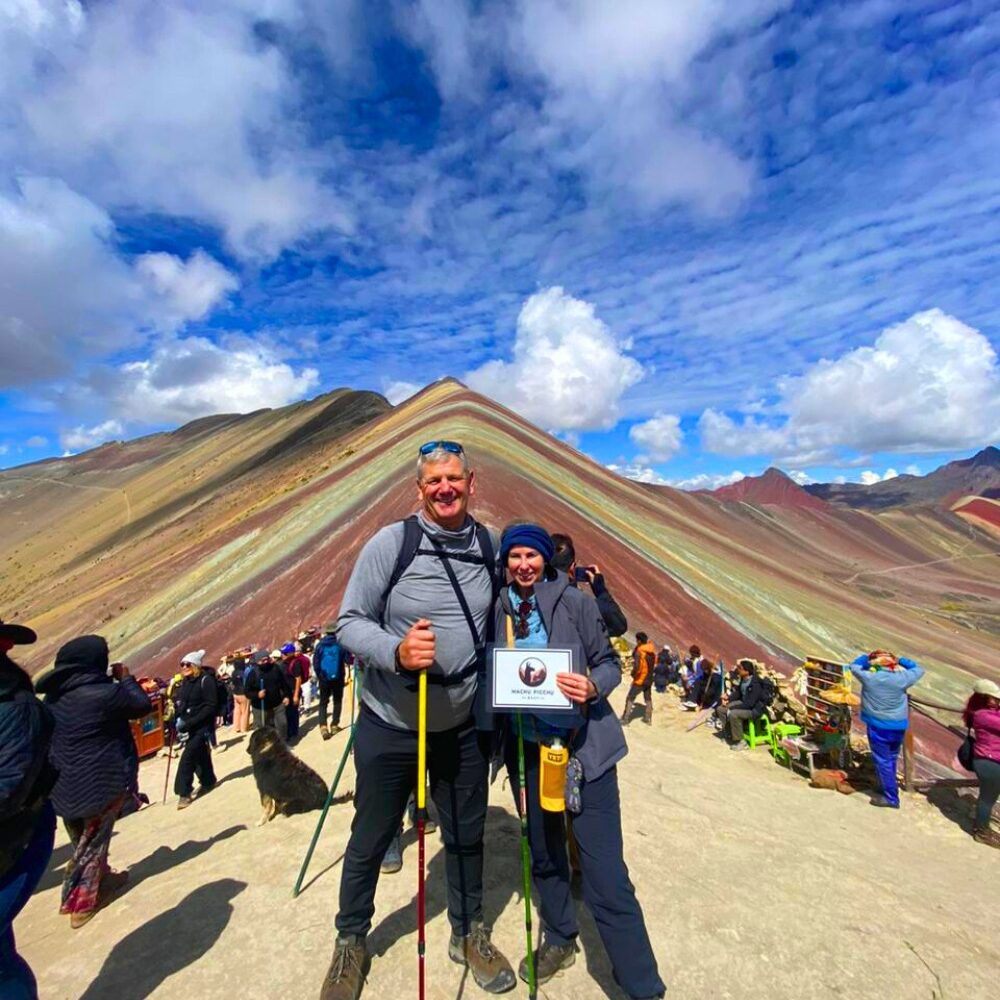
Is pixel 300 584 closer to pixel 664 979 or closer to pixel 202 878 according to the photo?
pixel 202 878

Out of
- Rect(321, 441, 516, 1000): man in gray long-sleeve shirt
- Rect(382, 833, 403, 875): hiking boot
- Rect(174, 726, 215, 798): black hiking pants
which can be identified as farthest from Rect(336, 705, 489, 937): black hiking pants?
Rect(174, 726, 215, 798): black hiking pants

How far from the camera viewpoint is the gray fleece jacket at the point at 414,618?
9.05 ft

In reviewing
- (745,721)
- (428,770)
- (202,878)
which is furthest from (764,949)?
(745,721)

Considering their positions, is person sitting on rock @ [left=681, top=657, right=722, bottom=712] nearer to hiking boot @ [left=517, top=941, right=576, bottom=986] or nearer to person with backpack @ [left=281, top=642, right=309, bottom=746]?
person with backpack @ [left=281, top=642, right=309, bottom=746]

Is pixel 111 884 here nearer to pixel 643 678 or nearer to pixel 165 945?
pixel 165 945

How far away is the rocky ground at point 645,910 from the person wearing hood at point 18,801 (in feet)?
3.03

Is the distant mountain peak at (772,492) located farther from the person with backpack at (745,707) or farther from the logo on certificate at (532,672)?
the logo on certificate at (532,672)

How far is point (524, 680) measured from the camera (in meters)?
2.65

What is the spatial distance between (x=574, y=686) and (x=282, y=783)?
4.14 meters

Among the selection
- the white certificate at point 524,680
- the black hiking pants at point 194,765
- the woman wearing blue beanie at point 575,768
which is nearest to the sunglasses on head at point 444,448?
the woman wearing blue beanie at point 575,768

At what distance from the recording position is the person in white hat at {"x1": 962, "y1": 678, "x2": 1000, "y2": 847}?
5.83 meters

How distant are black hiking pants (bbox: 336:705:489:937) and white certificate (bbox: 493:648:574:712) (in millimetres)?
410

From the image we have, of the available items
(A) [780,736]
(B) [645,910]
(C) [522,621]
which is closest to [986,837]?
(A) [780,736]

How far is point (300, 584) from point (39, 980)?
15749 millimetres
